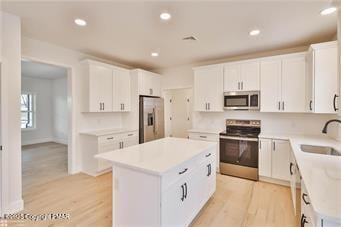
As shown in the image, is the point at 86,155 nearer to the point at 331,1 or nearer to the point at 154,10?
the point at 154,10

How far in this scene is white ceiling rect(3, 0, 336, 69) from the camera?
7.06 feet

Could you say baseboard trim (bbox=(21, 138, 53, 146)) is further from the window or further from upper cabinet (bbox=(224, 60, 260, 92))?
upper cabinet (bbox=(224, 60, 260, 92))

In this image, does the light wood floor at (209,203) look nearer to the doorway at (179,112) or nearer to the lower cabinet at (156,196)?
the lower cabinet at (156,196)

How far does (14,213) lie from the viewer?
237cm

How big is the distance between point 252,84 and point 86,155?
3.99 meters

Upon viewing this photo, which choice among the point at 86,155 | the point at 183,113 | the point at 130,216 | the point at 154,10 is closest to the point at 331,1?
the point at 154,10

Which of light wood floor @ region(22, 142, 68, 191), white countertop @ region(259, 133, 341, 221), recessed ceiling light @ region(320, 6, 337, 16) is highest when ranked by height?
recessed ceiling light @ region(320, 6, 337, 16)

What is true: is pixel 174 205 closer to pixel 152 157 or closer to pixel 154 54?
pixel 152 157

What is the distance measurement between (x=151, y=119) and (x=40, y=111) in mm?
5621

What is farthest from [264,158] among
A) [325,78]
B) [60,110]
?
[60,110]

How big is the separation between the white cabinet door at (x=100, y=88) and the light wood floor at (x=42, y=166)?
1662 millimetres

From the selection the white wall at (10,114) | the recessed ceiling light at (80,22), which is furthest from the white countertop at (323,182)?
the white wall at (10,114)

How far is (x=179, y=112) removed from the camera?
600cm

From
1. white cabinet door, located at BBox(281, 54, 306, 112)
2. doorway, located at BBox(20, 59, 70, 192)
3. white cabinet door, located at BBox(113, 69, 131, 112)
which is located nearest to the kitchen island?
white cabinet door, located at BBox(281, 54, 306, 112)
